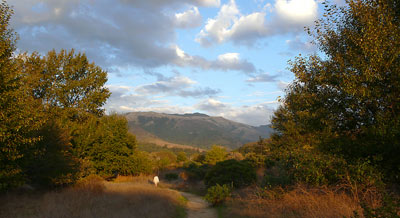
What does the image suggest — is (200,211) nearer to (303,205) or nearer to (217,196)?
(217,196)

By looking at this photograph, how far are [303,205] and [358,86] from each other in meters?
5.66

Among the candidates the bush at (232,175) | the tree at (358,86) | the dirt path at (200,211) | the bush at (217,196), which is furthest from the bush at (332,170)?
the bush at (232,175)

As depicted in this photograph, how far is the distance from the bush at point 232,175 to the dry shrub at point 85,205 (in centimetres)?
1479

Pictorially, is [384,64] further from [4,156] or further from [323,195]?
[4,156]

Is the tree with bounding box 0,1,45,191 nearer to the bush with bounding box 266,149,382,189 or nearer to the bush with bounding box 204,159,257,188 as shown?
the bush with bounding box 266,149,382,189

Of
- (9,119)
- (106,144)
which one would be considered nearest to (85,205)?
(9,119)

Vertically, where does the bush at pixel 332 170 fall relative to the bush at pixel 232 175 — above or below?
above

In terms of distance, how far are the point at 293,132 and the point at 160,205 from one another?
666 inches

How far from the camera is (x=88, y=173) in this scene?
2341cm

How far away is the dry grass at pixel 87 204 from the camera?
12.5 metres

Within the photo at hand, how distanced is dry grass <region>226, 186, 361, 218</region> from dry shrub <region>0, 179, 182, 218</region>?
533 cm

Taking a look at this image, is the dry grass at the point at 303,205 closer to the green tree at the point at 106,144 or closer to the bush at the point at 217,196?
the bush at the point at 217,196

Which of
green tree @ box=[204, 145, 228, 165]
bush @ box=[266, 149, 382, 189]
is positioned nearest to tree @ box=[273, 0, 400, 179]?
bush @ box=[266, 149, 382, 189]

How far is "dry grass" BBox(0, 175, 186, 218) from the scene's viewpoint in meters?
12.5
